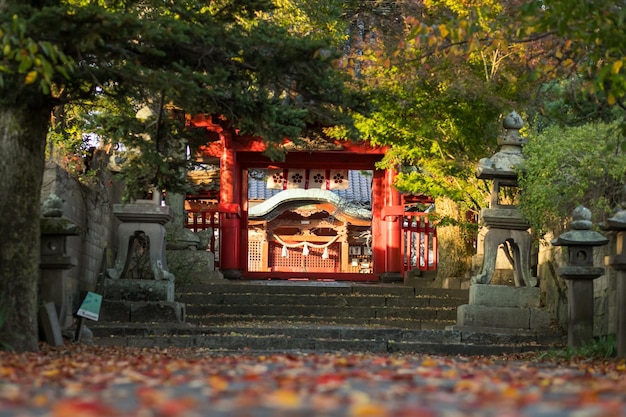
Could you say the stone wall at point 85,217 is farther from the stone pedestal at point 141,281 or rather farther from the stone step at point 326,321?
the stone step at point 326,321

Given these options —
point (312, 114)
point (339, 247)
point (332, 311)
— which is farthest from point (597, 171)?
point (339, 247)

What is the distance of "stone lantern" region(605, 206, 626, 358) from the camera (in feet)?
38.1

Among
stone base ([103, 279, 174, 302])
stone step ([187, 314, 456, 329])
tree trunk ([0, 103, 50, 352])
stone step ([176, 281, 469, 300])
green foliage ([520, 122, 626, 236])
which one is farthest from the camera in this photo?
stone step ([176, 281, 469, 300])

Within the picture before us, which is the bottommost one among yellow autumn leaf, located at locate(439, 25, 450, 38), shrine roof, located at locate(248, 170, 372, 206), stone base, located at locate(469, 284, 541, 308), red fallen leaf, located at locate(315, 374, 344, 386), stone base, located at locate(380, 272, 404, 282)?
red fallen leaf, located at locate(315, 374, 344, 386)

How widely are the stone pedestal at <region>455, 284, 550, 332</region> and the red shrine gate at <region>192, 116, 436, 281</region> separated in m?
Result: 7.42

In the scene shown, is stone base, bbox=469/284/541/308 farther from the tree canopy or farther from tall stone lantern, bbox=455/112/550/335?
the tree canopy

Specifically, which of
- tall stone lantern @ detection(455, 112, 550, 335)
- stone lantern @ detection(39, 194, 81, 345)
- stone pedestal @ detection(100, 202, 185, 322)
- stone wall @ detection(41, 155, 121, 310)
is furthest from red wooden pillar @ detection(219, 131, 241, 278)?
stone lantern @ detection(39, 194, 81, 345)

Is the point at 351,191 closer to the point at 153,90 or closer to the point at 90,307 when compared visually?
the point at 90,307

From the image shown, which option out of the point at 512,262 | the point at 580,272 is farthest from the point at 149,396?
the point at 512,262

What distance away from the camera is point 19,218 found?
10727 mm

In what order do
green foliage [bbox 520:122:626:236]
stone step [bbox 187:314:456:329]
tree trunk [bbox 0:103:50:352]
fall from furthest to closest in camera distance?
stone step [bbox 187:314:456:329] < green foliage [bbox 520:122:626:236] < tree trunk [bbox 0:103:50:352]

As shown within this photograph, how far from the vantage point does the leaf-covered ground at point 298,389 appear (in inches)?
208

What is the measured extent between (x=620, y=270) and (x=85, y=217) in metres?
8.80

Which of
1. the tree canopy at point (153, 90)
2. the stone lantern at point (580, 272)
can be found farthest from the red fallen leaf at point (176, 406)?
the stone lantern at point (580, 272)
